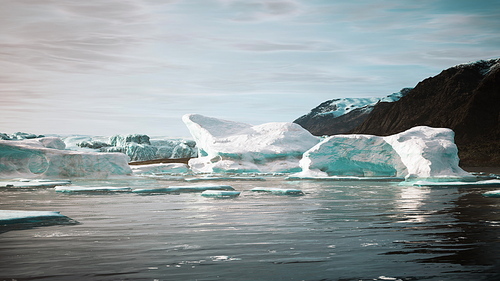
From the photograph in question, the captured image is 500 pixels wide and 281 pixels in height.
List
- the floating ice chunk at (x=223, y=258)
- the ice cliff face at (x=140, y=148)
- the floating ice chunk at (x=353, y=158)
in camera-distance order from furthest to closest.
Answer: the ice cliff face at (x=140, y=148), the floating ice chunk at (x=353, y=158), the floating ice chunk at (x=223, y=258)

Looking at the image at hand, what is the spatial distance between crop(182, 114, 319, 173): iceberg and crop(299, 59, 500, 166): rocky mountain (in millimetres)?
56807

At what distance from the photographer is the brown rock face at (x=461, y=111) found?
118812mm

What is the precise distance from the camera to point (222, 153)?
60406 millimetres

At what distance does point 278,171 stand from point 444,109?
4239 inches

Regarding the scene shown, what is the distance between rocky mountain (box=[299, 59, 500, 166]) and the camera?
11878cm

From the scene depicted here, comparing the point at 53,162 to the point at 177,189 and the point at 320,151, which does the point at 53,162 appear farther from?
the point at 320,151

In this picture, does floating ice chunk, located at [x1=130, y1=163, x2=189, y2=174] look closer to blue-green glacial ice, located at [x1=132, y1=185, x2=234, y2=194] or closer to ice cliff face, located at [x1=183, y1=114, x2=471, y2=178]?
ice cliff face, located at [x1=183, y1=114, x2=471, y2=178]

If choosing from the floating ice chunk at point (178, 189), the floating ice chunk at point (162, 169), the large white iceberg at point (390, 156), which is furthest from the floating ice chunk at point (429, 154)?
the floating ice chunk at point (162, 169)

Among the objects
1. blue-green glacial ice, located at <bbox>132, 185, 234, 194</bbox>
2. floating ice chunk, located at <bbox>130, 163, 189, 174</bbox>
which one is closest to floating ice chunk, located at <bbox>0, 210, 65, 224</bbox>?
blue-green glacial ice, located at <bbox>132, 185, 234, 194</bbox>

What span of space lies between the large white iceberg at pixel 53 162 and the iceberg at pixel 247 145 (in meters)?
16.8

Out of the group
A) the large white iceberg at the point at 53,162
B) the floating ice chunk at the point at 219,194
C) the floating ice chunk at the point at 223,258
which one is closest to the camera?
the floating ice chunk at the point at 223,258

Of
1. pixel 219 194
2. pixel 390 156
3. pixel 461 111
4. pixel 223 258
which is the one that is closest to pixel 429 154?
pixel 390 156

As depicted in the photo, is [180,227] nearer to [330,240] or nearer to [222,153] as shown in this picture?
[330,240]

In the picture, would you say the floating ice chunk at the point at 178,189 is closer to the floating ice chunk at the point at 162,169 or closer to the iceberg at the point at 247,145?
the iceberg at the point at 247,145
